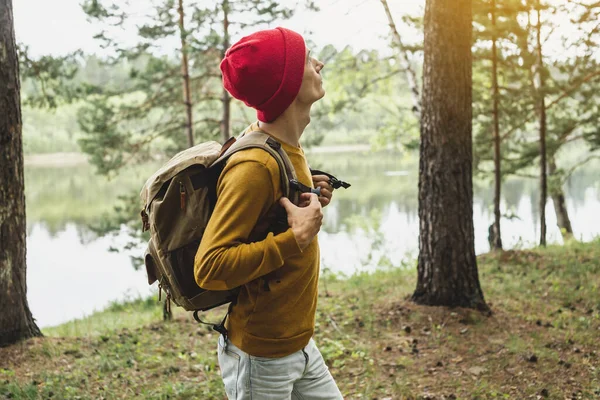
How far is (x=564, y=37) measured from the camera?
1127 cm

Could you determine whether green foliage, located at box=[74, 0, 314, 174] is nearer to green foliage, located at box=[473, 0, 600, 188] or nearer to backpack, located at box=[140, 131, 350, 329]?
green foliage, located at box=[473, 0, 600, 188]

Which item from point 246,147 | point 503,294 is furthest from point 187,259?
point 503,294

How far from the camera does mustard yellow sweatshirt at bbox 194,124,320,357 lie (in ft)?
6.37

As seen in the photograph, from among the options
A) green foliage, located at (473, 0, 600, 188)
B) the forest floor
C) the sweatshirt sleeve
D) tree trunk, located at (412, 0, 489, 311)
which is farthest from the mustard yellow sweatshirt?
green foliage, located at (473, 0, 600, 188)

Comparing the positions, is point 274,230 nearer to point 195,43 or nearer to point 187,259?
point 187,259

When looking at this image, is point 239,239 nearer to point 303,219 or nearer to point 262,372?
point 303,219

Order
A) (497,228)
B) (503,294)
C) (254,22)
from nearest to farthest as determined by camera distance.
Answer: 1. (503,294)
2. (497,228)
3. (254,22)

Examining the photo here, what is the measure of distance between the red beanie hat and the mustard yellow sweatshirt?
0.19 metres

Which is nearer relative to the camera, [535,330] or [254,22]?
[535,330]

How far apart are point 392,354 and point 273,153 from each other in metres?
3.58

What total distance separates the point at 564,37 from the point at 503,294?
662 cm

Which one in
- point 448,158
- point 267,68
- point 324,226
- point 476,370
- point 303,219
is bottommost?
point 324,226

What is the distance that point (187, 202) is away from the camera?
2.05 meters

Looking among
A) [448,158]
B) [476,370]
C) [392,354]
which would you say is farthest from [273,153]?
[448,158]
